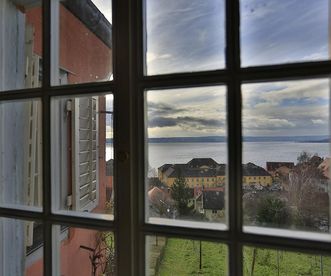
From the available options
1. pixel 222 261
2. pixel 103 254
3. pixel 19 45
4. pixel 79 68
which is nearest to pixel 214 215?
pixel 222 261

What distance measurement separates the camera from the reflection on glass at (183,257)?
0.95m

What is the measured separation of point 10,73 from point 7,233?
695mm

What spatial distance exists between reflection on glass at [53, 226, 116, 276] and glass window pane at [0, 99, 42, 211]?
0.67 feet

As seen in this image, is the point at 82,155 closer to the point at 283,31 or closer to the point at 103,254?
the point at 103,254

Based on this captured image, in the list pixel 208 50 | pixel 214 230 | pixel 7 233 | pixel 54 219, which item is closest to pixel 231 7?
pixel 208 50

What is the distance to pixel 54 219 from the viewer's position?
43.8 inches

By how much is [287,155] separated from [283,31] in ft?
1.19

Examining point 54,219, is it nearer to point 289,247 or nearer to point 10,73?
point 10,73

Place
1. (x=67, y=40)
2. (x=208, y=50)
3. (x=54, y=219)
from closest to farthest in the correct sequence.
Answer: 1. (x=208, y=50)
2. (x=54, y=219)
3. (x=67, y=40)

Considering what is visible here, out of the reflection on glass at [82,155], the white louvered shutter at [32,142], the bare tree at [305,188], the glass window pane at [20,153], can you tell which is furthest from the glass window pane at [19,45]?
the bare tree at [305,188]

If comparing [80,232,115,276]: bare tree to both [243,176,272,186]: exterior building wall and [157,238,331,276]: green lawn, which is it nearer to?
[157,238,331,276]: green lawn

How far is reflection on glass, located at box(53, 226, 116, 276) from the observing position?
1.13 metres

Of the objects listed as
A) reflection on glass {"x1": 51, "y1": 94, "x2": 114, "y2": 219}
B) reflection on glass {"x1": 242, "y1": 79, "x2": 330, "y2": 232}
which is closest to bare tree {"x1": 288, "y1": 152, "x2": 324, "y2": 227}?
reflection on glass {"x1": 242, "y1": 79, "x2": 330, "y2": 232}

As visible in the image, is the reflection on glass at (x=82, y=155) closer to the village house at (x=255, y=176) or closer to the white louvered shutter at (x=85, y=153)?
the white louvered shutter at (x=85, y=153)
